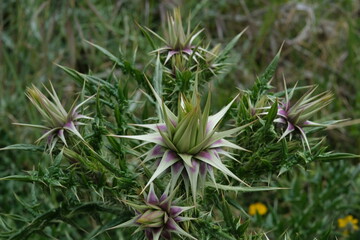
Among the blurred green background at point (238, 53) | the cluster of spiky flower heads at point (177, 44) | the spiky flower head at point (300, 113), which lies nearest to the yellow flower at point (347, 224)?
the blurred green background at point (238, 53)

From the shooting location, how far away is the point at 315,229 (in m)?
3.34

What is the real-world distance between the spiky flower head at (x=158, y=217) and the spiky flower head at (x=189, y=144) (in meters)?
0.16

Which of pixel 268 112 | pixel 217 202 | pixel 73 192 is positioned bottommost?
pixel 217 202

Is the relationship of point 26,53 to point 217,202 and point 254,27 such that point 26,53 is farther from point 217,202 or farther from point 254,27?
point 217,202

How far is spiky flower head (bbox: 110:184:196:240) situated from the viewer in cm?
180

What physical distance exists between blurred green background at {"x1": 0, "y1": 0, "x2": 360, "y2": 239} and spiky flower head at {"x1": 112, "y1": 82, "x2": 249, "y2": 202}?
6.06 feet

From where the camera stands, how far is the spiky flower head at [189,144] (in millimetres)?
1628

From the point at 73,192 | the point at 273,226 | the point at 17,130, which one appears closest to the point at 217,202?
the point at 73,192

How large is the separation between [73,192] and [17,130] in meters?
2.11

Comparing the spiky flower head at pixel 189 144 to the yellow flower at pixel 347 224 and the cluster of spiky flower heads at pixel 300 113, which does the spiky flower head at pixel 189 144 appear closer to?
the cluster of spiky flower heads at pixel 300 113

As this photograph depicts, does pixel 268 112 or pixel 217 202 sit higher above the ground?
pixel 268 112

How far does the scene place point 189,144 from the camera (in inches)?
65.5

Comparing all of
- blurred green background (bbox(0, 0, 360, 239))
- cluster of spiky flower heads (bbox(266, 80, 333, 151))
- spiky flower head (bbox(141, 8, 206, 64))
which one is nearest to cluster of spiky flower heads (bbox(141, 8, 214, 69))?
spiky flower head (bbox(141, 8, 206, 64))

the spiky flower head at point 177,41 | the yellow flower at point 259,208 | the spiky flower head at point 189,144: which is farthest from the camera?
the yellow flower at point 259,208
